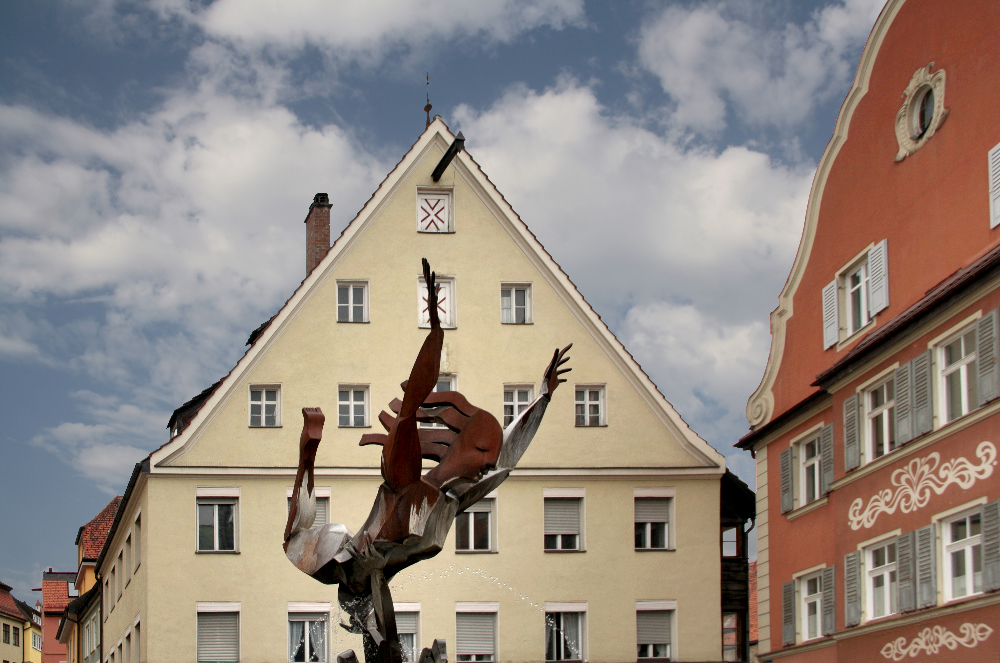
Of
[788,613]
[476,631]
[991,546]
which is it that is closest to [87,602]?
[476,631]

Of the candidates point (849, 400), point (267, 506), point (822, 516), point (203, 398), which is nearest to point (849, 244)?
point (849, 400)

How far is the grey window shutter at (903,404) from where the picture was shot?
81.5ft

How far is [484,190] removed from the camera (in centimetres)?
3759

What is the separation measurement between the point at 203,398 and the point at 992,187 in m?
25.5

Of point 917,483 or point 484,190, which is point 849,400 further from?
point 484,190

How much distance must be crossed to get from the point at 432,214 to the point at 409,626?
10.1 meters

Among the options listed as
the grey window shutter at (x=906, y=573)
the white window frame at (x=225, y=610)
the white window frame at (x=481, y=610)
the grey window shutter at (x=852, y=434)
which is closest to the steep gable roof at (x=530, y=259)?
the white window frame at (x=225, y=610)

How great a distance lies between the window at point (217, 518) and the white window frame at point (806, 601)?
13.4 meters

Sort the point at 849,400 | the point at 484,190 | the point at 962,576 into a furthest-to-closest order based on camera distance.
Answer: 1. the point at 484,190
2. the point at 849,400
3. the point at 962,576

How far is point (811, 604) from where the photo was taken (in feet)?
97.2

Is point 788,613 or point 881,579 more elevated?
point 881,579

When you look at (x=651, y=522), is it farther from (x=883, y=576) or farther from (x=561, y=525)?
(x=883, y=576)

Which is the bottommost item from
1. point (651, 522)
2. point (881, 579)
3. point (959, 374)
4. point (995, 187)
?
point (881, 579)

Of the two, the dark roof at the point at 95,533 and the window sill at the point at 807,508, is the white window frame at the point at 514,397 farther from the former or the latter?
the dark roof at the point at 95,533
